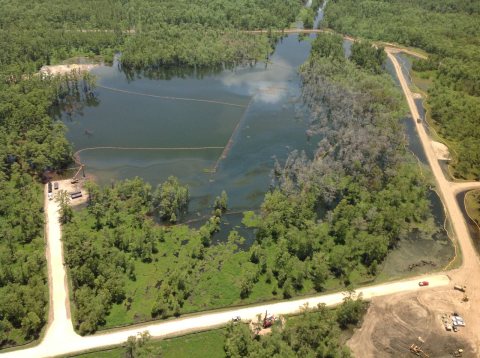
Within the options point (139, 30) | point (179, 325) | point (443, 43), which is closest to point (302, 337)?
point (179, 325)

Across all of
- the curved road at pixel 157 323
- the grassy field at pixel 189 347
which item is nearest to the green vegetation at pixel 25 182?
the curved road at pixel 157 323

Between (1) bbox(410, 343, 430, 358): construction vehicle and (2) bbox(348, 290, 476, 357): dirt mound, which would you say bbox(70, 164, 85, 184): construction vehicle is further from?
(1) bbox(410, 343, 430, 358): construction vehicle

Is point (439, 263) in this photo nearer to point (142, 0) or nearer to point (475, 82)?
point (475, 82)

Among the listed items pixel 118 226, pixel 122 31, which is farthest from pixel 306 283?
pixel 122 31

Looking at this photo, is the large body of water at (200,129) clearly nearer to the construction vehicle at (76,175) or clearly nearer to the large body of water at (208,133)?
the large body of water at (208,133)

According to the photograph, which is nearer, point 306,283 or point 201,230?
point 306,283

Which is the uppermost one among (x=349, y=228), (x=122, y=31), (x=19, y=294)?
(x=122, y=31)

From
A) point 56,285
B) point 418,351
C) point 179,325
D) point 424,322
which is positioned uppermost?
point 424,322

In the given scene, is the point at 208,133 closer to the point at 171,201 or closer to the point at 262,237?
the point at 171,201
